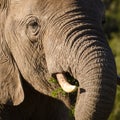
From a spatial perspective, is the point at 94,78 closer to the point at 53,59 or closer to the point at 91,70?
the point at 91,70

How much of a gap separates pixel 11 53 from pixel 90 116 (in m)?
1.35

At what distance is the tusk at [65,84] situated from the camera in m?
6.06

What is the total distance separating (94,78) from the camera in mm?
5922

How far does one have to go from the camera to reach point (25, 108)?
7.38 metres

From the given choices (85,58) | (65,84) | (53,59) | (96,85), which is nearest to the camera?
(96,85)

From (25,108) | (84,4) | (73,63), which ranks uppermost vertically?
(84,4)

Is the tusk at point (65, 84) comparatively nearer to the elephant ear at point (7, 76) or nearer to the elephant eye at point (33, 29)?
the elephant eye at point (33, 29)

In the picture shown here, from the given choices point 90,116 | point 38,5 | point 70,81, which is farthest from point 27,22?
point 90,116

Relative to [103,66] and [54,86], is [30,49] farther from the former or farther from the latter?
[103,66]

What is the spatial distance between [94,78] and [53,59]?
559mm

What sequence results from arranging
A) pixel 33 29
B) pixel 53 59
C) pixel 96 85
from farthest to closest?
pixel 33 29, pixel 53 59, pixel 96 85

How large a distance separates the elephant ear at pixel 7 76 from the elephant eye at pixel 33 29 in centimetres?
42

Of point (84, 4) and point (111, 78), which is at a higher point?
point (84, 4)

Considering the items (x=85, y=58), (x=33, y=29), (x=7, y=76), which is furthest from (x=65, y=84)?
(x=7, y=76)
